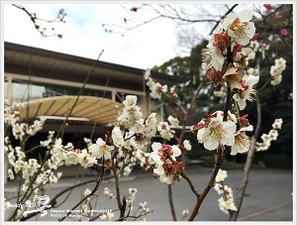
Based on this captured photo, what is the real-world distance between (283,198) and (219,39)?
356 cm

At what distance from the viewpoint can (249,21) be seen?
30 centimetres

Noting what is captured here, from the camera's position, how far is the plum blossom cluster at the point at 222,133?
0.97ft

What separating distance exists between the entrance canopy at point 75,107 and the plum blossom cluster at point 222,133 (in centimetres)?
259

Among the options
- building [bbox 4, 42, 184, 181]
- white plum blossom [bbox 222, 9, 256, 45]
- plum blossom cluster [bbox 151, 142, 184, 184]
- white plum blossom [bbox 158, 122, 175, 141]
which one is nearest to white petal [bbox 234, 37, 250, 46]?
white plum blossom [bbox 222, 9, 256, 45]

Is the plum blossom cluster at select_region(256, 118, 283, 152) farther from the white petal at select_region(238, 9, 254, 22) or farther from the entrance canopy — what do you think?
the entrance canopy

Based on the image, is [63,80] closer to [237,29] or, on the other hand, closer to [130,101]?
[130,101]

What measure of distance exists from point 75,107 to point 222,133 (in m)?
3.62

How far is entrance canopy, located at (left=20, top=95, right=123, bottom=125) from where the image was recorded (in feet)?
10.2

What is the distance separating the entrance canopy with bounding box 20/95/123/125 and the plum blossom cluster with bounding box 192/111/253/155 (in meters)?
2.59

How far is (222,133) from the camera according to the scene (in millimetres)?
299

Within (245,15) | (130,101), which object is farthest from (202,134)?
(130,101)

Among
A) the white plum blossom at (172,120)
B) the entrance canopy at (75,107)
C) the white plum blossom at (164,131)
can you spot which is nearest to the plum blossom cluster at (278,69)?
the white plum blossom at (172,120)

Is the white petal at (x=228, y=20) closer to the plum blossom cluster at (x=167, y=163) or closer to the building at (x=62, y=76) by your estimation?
the plum blossom cluster at (x=167, y=163)

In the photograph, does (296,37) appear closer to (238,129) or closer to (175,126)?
(175,126)
